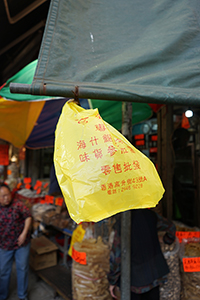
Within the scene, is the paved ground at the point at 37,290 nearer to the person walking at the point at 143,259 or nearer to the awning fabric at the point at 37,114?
the person walking at the point at 143,259

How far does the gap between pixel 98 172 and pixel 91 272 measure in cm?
204

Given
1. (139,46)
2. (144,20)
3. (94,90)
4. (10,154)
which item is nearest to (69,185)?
(94,90)

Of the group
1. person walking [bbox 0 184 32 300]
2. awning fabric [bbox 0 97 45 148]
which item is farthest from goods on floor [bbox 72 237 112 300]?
awning fabric [bbox 0 97 45 148]

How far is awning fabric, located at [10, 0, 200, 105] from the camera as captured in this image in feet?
3.79

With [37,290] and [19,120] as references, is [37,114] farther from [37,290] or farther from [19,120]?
[37,290]

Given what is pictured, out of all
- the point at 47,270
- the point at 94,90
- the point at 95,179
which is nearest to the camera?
the point at 95,179

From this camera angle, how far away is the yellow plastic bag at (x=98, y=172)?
860 millimetres

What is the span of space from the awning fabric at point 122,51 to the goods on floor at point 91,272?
2032 mm

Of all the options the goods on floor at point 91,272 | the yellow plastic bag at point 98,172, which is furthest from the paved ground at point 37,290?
the yellow plastic bag at point 98,172

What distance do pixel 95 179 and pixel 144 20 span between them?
1.27 m

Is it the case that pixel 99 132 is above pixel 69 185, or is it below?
above

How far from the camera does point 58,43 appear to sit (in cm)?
128

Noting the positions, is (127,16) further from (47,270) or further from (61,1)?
(47,270)

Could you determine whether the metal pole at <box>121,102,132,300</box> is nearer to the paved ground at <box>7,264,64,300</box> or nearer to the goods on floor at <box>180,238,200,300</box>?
the goods on floor at <box>180,238,200,300</box>
